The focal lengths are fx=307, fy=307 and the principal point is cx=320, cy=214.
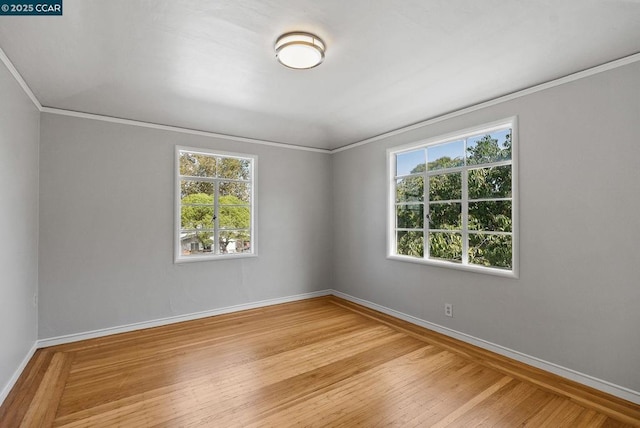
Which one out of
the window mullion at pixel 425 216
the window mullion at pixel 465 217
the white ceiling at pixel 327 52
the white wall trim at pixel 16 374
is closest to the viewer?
the white ceiling at pixel 327 52

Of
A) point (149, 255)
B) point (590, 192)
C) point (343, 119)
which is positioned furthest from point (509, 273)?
point (149, 255)

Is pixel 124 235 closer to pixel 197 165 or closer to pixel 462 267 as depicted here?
pixel 197 165

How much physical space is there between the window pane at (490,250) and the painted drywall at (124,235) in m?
2.71

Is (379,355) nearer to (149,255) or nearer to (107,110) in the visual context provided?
(149,255)

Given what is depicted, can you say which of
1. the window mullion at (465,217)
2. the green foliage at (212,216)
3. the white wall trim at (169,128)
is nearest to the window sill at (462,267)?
the window mullion at (465,217)

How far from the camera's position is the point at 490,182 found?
126 inches

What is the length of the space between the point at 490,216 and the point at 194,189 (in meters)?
3.62

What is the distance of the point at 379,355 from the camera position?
297cm

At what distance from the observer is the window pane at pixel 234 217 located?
4371mm

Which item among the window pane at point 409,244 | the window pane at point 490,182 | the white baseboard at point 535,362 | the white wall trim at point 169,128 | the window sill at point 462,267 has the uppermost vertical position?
the white wall trim at point 169,128

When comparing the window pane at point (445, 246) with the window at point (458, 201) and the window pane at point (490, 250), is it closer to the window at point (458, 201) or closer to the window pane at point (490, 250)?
the window at point (458, 201)

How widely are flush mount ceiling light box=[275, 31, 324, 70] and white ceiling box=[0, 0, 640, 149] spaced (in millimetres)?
57

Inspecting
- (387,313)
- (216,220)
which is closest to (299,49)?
(216,220)

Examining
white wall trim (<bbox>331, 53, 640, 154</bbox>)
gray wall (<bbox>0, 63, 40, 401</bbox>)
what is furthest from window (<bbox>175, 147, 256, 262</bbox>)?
white wall trim (<bbox>331, 53, 640, 154</bbox>)
